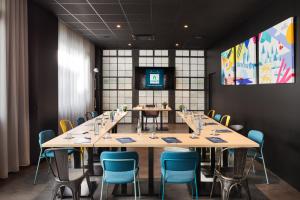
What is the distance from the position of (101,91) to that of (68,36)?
14.0 ft

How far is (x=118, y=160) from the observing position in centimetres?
301

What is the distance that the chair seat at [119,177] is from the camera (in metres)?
3.05

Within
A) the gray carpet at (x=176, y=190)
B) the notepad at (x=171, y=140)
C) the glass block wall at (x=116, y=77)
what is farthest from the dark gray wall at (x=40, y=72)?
the glass block wall at (x=116, y=77)

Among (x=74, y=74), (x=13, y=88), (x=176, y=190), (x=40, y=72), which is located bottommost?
(x=176, y=190)

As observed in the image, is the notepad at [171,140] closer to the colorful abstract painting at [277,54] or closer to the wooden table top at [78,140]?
the wooden table top at [78,140]

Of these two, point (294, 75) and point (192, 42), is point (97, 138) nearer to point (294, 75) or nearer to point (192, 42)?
point (294, 75)

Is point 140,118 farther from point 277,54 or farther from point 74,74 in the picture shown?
point 277,54

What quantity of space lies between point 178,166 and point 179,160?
0.09 metres

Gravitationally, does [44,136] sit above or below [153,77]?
below

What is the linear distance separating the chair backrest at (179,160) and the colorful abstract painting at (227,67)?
475 centimetres

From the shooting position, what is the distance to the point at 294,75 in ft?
13.5

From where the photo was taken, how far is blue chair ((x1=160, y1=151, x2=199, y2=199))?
10.1 feet

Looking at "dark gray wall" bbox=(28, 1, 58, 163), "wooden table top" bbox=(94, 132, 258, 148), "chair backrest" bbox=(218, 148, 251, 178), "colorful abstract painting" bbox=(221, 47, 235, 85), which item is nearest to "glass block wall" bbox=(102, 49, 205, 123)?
"colorful abstract painting" bbox=(221, 47, 235, 85)

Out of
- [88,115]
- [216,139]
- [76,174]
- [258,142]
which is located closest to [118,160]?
[76,174]
